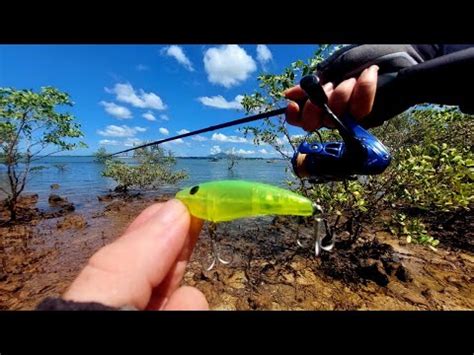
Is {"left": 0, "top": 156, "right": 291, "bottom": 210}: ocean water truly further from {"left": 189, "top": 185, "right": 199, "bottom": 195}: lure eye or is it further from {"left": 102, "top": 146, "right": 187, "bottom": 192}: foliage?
{"left": 189, "top": 185, "right": 199, "bottom": 195}: lure eye

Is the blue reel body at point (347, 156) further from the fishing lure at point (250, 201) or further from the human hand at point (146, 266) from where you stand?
the human hand at point (146, 266)

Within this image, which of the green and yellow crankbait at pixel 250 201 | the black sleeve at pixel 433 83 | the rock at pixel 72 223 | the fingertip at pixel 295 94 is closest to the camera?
the green and yellow crankbait at pixel 250 201

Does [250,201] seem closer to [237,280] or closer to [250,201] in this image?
[250,201]

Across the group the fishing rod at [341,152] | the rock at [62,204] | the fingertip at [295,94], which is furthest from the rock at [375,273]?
the rock at [62,204]

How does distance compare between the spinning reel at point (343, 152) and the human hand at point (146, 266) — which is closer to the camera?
the human hand at point (146, 266)

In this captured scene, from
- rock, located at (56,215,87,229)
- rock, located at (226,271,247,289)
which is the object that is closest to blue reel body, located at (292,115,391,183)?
rock, located at (226,271,247,289)

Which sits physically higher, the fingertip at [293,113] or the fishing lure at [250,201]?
the fingertip at [293,113]

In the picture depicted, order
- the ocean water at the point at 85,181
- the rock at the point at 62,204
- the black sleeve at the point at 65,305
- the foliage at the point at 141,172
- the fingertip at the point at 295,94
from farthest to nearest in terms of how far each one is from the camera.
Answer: the foliage at the point at 141,172 < the ocean water at the point at 85,181 < the rock at the point at 62,204 < the fingertip at the point at 295,94 < the black sleeve at the point at 65,305
